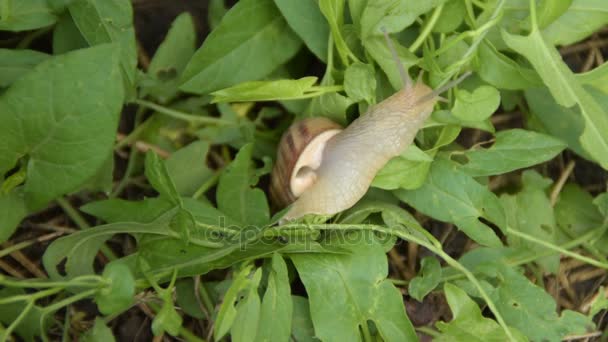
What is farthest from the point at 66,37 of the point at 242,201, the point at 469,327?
the point at 469,327

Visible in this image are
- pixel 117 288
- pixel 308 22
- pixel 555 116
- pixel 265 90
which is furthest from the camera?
pixel 555 116

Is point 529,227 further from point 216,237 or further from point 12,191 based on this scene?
point 12,191

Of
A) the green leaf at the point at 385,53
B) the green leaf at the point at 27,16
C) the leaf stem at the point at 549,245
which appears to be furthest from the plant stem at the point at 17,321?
the leaf stem at the point at 549,245

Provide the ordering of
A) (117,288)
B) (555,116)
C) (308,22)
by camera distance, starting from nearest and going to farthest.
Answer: (117,288)
(308,22)
(555,116)

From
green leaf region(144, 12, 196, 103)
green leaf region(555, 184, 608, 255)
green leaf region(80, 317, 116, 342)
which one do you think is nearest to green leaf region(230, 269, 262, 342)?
green leaf region(80, 317, 116, 342)

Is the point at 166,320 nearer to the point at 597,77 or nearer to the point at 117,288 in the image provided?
the point at 117,288

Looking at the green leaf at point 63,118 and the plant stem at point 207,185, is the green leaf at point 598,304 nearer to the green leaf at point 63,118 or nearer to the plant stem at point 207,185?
the plant stem at point 207,185
